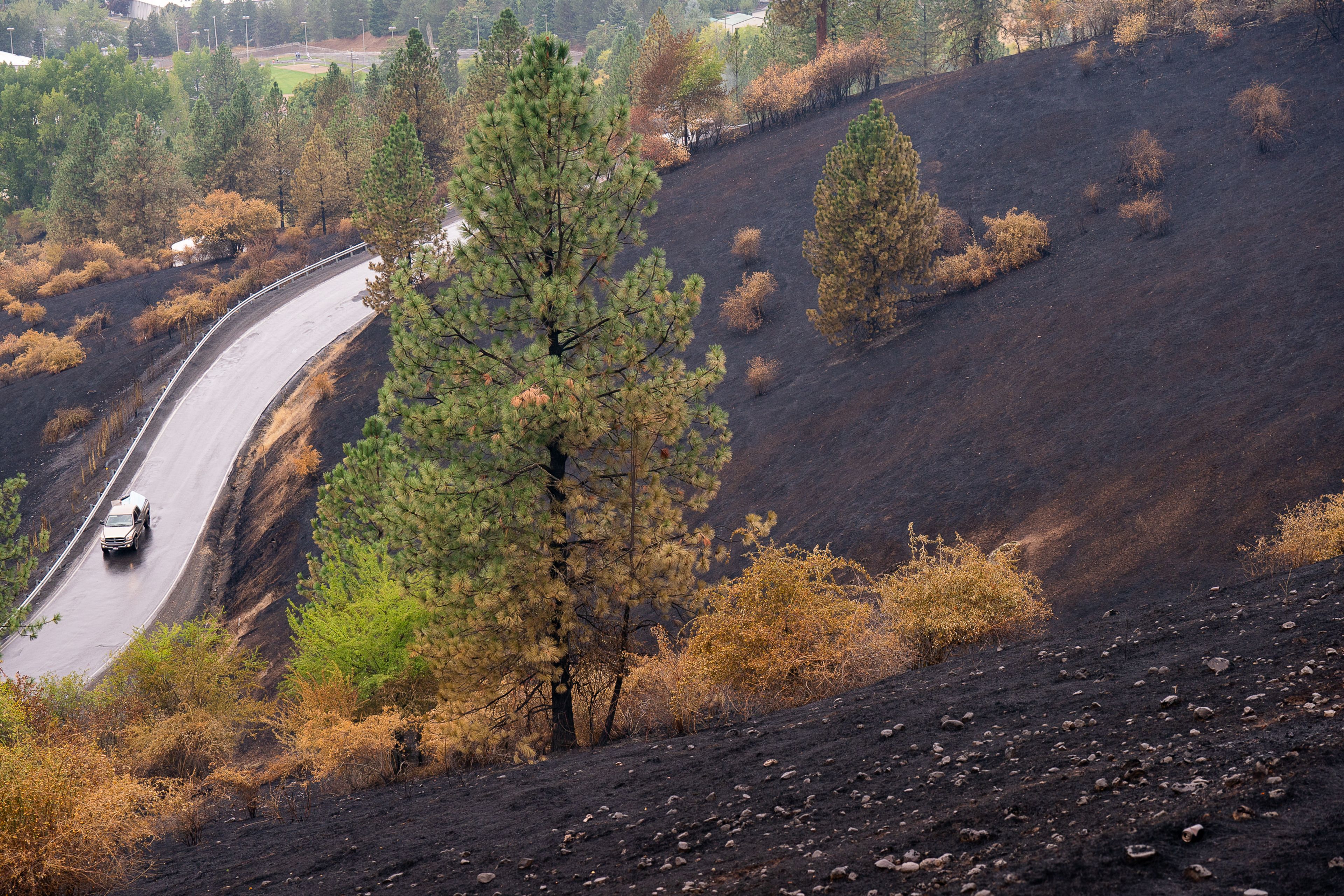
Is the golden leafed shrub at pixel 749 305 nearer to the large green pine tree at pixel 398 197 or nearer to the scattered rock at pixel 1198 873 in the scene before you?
the large green pine tree at pixel 398 197

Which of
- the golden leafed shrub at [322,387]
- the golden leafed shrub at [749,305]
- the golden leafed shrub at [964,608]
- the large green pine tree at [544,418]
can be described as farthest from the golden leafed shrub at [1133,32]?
the golden leafed shrub at [322,387]

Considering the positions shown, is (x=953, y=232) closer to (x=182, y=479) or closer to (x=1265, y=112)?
(x=1265, y=112)

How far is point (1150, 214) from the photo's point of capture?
995 inches

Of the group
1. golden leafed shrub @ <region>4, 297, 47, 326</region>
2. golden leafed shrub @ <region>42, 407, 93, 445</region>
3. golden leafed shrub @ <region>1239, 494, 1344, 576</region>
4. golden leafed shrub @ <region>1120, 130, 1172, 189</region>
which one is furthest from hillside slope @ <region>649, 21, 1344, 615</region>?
golden leafed shrub @ <region>4, 297, 47, 326</region>

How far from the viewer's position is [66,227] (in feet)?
196

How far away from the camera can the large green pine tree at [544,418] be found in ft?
37.3

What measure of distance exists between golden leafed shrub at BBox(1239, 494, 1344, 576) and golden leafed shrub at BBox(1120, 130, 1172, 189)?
18928 millimetres

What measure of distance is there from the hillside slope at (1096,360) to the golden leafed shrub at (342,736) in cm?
964

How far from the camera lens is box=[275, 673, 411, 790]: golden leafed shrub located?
1166 cm

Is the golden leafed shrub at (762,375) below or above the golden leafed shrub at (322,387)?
below

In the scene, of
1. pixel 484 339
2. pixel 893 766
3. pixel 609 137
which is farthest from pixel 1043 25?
pixel 893 766

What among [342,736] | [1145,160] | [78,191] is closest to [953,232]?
[1145,160]

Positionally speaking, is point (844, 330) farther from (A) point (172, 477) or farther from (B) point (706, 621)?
(A) point (172, 477)

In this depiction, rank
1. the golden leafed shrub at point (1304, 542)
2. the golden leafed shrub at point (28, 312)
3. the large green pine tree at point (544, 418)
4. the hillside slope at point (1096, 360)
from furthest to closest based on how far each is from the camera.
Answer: the golden leafed shrub at point (28, 312) < the hillside slope at point (1096, 360) < the large green pine tree at point (544, 418) < the golden leafed shrub at point (1304, 542)
